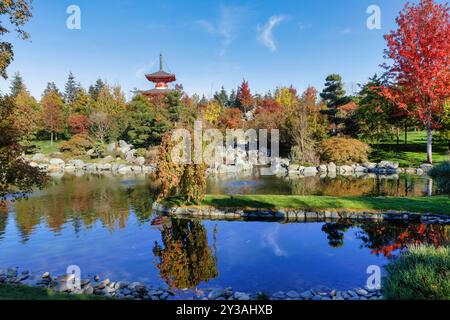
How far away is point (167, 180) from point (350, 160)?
20676 mm

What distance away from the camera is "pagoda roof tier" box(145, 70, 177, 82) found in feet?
168

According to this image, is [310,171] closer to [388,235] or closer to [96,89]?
[388,235]

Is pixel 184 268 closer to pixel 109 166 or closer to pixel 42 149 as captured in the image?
pixel 109 166

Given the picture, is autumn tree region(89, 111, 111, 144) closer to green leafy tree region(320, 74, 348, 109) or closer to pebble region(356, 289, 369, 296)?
green leafy tree region(320, 74, 348, 109)

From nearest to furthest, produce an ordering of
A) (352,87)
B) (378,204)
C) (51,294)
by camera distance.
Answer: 1. (51,294)
2. (378,204)
3. (352,87)

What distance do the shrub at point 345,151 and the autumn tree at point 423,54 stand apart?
4.91 m

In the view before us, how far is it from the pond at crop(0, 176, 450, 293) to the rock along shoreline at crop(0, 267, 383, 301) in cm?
40

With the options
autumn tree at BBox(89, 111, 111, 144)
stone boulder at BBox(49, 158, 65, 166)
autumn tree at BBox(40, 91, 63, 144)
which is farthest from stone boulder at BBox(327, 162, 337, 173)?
autumn tree at BBox(40, 91, 63, 144)

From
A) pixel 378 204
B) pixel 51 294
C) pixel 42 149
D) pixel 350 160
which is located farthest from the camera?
pixel 42 149

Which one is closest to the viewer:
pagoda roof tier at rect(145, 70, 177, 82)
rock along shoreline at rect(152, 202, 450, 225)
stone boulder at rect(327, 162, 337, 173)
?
rock along shoreline at rect(152, 202, 450, 225)

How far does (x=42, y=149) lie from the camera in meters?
42.1

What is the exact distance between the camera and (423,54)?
77.3 ft

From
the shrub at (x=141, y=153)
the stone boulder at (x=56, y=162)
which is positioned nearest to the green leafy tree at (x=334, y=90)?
the shrub at (x=141, y=153)
